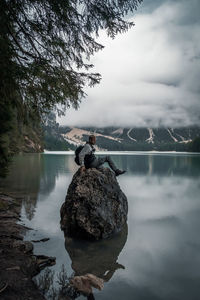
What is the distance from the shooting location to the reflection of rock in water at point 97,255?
623cm

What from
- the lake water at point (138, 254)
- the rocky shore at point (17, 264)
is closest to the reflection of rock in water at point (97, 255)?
the lake water at point (138, 254)

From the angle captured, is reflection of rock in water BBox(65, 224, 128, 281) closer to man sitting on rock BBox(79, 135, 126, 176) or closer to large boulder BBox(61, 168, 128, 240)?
large boulder BBox(61, 168, 128, 240)

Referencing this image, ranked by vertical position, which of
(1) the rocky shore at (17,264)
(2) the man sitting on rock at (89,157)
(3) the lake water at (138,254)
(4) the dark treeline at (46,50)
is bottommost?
(3) the lake water at (138,254)

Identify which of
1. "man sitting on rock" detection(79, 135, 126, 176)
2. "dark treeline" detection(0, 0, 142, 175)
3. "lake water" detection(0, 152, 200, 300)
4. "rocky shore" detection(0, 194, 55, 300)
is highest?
"dark treeline" detection(0, 0, 142, 175)

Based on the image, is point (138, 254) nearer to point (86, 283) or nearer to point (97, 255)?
point (97, 255)

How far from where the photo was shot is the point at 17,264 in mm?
5559

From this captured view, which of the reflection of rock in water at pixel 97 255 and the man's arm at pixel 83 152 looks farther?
the man's arm at pixel 83 152

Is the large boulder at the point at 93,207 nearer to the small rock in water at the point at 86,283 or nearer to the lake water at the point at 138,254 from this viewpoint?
the lake water at the point at 138,254

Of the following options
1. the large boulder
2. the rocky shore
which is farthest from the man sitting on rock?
the rocky shore

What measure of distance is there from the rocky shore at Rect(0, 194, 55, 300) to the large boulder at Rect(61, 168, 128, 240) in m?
2.07

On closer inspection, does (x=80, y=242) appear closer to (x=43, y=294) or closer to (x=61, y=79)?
(x=43, y=294)

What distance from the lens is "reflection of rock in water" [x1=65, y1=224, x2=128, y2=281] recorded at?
6.23 metres

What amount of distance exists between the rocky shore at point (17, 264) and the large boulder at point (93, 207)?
2.07 m

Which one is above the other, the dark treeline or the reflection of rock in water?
the dark treeline
